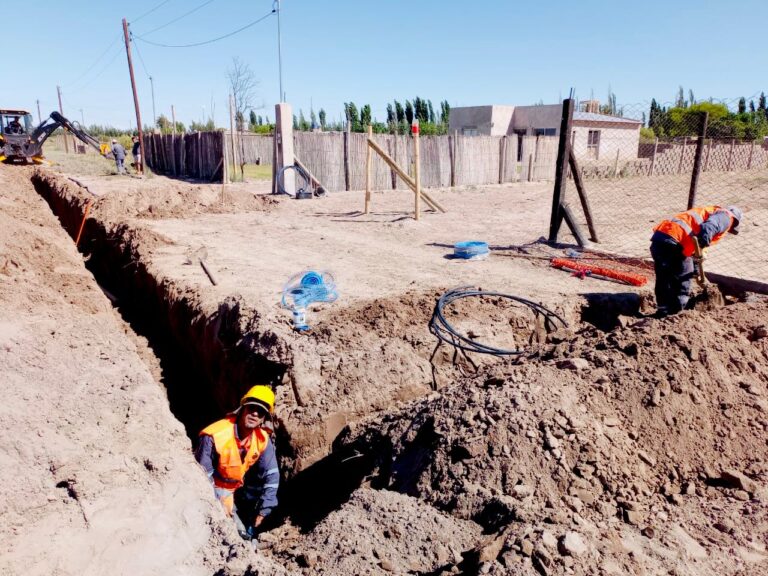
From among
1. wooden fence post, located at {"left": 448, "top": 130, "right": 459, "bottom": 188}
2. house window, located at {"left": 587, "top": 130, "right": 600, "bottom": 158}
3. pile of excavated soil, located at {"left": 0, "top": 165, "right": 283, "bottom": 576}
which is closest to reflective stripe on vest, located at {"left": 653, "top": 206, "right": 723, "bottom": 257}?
pile of excavated soil, located at {"left": 0, "top": 165, "right": 283, "bottom": 576}

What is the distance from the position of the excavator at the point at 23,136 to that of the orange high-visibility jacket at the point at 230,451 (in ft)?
72.1

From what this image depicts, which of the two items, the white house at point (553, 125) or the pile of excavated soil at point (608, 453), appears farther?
the white house at point (553, 125)

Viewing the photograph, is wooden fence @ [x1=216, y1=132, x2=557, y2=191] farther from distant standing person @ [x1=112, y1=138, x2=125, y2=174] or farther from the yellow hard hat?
the yellow hard hat

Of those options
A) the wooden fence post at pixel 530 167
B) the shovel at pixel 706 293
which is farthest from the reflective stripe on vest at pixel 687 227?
the wooden fence post at pixel 530 167

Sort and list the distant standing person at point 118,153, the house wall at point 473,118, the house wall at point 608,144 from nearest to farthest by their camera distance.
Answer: the distant standing person at point 118,153, the house wall at point 608,144, the house wall at point 473,118

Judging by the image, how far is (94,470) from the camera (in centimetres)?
344

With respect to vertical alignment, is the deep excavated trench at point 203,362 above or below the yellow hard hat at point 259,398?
below

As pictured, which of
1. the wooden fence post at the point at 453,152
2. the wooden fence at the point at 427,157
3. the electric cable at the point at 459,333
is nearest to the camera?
the electric cable at the point at 459,333

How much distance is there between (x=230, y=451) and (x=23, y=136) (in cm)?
2458

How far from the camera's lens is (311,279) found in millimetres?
6309

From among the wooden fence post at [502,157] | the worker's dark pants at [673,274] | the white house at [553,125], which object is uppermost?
the white house at [553,125]

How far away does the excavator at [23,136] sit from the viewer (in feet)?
73.6

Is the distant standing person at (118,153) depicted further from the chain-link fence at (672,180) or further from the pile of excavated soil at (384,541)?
the pile of excavated soil at (384,541)

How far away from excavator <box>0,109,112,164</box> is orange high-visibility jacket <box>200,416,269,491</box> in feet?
72.1
